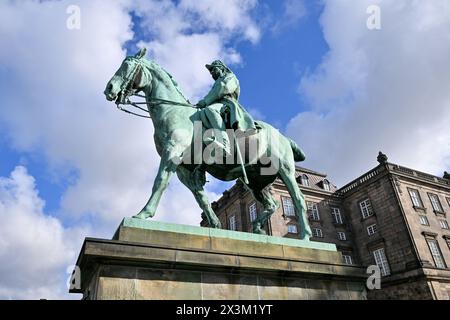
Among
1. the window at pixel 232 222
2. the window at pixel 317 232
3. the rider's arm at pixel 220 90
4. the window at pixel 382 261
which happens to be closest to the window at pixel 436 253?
the window at pixel 382 261

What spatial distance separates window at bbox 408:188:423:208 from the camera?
3731 cm

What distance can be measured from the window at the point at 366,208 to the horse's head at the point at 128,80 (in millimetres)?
36580

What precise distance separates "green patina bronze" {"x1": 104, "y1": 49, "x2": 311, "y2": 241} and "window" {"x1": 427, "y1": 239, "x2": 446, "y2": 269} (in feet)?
109

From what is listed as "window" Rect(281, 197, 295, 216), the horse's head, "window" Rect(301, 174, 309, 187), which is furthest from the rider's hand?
"window" Rect(301, 174, 309, 187)

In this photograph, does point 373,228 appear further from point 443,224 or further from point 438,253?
point 443,224

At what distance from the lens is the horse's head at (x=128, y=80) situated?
6.42 m

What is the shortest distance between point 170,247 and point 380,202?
121 feet

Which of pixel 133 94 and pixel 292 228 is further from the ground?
pixel 292 228

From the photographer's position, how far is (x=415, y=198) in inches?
1489

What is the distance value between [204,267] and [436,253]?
120ft

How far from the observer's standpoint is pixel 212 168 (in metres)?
6.97

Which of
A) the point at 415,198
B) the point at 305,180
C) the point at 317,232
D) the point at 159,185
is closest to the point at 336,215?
the point at 317,232
